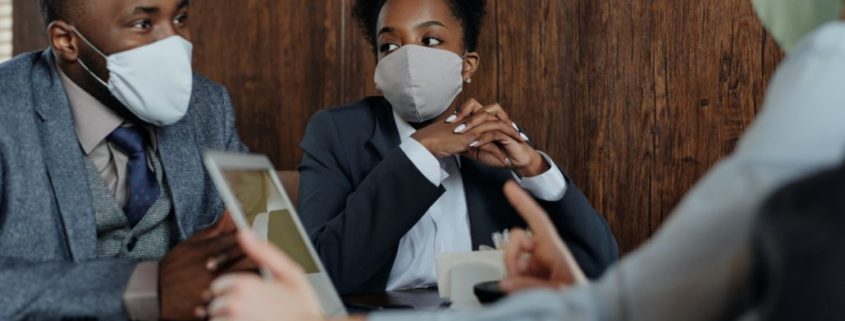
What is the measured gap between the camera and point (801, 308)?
24.6 inches

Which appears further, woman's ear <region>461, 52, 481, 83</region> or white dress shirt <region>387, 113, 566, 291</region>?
woman's ear <region>461, 52, 481, 83</region>

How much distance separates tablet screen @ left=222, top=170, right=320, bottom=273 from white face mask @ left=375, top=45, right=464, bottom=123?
997mm

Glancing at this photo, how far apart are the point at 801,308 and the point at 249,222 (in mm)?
647

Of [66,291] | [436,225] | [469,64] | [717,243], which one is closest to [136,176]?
[66,291]

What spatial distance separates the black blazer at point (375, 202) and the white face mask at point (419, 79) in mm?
77

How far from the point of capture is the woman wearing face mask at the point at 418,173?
1.99 m

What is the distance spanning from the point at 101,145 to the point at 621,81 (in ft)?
4.38

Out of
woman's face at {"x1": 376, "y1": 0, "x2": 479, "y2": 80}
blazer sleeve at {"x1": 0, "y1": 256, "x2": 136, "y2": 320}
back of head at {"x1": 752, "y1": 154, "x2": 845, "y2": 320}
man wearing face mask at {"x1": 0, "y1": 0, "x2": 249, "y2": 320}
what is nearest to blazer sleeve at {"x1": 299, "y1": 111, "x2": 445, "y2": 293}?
man wearing face mask at {"x1": 0, "y1": 0, "x2": 249, "y2": 320}

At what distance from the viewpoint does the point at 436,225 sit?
214 centimetres

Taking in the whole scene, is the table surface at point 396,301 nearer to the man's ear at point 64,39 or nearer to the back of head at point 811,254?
the man's ear at point 64,39

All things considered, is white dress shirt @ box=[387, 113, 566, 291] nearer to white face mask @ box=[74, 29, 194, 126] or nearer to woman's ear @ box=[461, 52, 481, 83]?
woman's ear @ box=[461, 52, 481, 83]

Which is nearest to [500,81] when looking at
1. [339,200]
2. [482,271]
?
[339,200]

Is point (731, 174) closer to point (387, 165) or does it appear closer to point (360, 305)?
point (360, 305)

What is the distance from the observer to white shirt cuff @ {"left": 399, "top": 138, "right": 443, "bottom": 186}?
2.00 m
